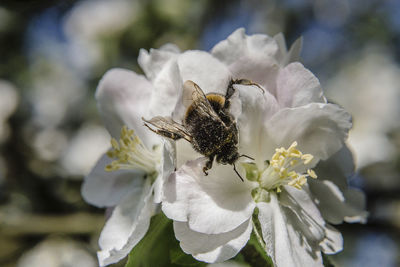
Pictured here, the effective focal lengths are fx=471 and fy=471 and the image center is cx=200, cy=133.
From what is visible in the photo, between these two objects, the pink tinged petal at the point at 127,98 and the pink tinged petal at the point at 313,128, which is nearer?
the pink tinged petal at the point at 313,128

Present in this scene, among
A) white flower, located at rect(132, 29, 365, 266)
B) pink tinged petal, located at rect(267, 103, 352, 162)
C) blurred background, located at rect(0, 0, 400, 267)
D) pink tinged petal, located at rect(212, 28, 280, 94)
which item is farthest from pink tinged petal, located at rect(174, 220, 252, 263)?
blurred background, located at rect(0, 0, 400, 267)

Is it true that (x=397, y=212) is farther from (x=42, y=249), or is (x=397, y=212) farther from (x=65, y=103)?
(x=65, y=103)

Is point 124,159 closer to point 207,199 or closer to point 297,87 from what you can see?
point 207,199

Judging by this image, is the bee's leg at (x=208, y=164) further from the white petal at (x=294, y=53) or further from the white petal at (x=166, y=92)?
the white petal at (x=294, y=53)

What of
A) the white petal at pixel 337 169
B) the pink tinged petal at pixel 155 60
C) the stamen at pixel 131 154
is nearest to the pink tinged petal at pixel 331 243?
the white petal at pixel 337 169

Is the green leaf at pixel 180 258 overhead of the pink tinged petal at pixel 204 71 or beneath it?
beneath

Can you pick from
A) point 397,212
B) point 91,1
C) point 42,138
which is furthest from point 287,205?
point 91,1
